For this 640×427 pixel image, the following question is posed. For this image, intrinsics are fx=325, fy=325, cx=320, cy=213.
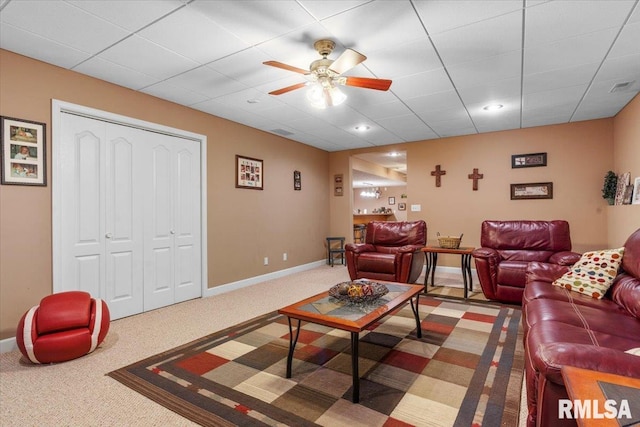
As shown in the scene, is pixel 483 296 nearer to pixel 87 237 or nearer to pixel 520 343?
pixel 520 343

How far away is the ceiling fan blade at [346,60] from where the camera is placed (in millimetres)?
2396

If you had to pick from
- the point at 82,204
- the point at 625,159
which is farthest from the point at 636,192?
the point at 82,204

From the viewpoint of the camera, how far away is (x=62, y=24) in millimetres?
2424

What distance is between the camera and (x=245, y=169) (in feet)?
17.0

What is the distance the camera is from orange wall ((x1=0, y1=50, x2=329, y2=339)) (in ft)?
9.38

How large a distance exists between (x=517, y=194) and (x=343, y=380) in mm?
4786

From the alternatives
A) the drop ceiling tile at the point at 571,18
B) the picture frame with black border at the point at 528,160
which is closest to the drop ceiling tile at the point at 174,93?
the drop ceiling tile at the point at 571,18

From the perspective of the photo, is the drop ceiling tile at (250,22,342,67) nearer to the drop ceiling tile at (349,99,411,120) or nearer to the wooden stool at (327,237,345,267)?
the drop ceiling tile at (349,99,411,120)

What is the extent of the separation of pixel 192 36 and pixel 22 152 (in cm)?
189

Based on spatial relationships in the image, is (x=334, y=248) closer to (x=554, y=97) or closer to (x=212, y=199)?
(x=212, y=199)

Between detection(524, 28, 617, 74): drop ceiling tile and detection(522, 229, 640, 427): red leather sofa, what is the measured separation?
1.58 metres

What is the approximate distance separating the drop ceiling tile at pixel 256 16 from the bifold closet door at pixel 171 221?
2.13 meters

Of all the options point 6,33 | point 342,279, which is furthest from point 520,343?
point 6,33

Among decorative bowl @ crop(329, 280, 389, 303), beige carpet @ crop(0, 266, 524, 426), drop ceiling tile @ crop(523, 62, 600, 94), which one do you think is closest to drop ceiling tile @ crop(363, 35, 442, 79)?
drop ceiling tile @ crop(523, 62, 600, 94)
